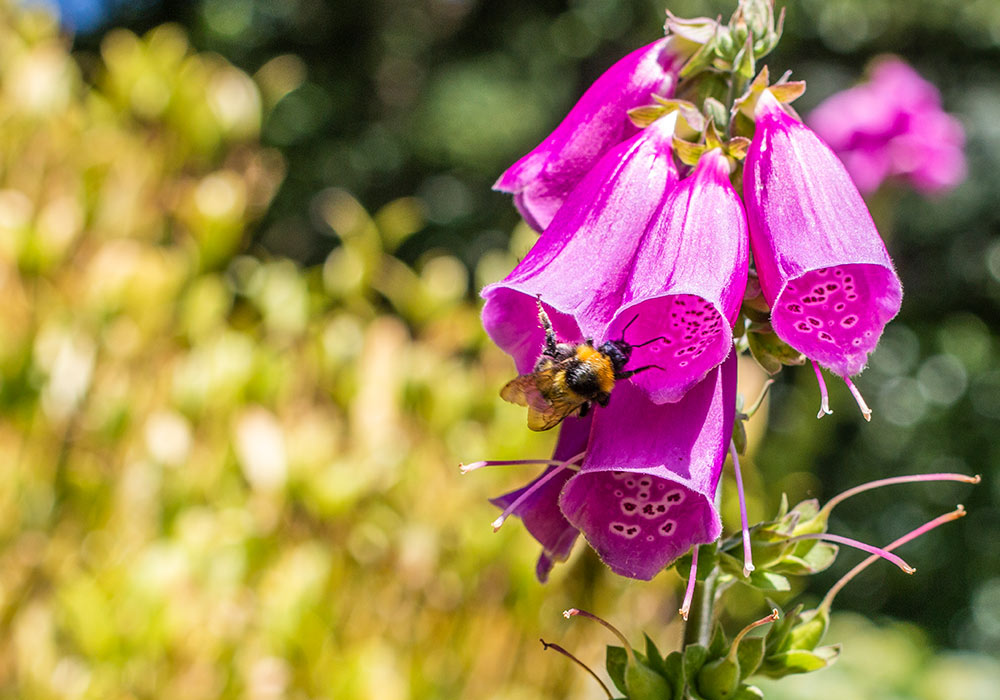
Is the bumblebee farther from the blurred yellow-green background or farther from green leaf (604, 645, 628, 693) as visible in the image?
the blurred yellow-green background

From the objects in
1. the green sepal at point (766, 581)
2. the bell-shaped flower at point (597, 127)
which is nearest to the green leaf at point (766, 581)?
the green sepal at point (766, 581)

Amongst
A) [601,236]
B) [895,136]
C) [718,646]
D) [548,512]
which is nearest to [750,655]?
[718,646]

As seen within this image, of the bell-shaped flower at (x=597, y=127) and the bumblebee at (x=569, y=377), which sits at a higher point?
the bell-shaped flower at (x=597, y=127)

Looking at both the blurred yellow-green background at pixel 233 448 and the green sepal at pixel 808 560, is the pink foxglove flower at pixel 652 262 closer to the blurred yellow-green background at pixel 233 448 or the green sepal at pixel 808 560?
the green sepal at pixel 808 560

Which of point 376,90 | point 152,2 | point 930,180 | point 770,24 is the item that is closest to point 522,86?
point 376,90

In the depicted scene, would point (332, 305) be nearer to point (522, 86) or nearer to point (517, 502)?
point (517, 502)

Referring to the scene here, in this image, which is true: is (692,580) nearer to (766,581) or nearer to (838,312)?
(766,581)

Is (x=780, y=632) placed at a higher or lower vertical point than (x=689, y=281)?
lower

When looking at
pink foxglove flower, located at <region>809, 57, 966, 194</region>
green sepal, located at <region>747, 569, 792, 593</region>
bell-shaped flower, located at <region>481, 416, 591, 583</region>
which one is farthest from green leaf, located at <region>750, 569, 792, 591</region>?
pink foxglove flower, located at <region>809, 57, 966, 194</region>
